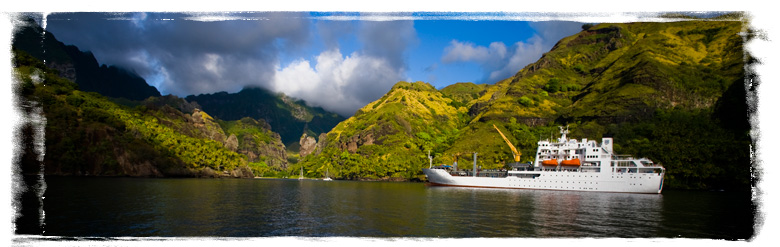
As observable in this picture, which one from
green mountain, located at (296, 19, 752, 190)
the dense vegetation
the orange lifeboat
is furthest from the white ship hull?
green mountain, located at (296, 19, 752, 190)

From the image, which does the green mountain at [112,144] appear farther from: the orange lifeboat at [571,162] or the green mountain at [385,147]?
the orange lifeboat at [571,162]

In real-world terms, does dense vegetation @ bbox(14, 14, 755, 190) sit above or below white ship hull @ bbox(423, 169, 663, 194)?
above

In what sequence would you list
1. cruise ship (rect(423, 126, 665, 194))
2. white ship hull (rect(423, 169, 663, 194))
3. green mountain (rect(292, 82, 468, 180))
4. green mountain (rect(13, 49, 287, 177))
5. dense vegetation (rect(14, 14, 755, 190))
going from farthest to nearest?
green mountain (rect(292, 82, 468, 180)), green mountain (rect(13, 49, 287, 177)), dense vegetation (rect(14, 14, 755, 190)), cruise ship (rect(423, 126, 665, 194)), white ship hull (rect(423, 169, 663, 194))

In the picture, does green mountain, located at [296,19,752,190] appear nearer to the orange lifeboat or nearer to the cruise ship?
the cruise ship

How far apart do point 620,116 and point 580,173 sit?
58.0m

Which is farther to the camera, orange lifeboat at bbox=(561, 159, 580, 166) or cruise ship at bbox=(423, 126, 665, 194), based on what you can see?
orange lifeboat at bbox=(561, 159, 580, 166)

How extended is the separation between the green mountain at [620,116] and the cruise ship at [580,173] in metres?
10.2

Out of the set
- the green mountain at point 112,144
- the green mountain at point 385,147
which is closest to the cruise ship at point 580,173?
the green mountain at point 385,147

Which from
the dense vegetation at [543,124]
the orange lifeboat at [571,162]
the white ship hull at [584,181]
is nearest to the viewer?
the white ship hull at [584,181]

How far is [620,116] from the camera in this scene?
357ft

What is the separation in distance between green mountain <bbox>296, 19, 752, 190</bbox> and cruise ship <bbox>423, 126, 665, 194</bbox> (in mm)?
10244

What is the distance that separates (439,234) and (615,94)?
417 ft

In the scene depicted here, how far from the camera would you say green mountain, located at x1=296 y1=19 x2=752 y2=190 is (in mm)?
70188

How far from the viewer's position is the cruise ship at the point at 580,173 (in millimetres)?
61356
